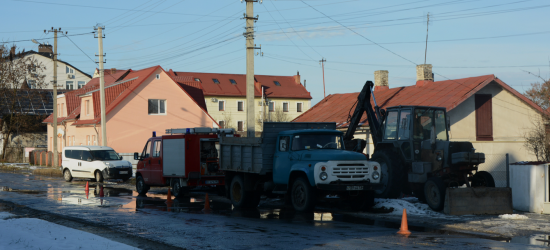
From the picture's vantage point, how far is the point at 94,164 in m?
30.5

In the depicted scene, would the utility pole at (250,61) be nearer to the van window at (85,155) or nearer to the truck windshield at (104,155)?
the truck windshield at (104,155)

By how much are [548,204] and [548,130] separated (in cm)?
1194

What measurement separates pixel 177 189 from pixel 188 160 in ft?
4.40

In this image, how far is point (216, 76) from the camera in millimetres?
89000

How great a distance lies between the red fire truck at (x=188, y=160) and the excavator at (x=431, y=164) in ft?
16.7

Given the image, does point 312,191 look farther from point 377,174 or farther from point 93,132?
point 93,132

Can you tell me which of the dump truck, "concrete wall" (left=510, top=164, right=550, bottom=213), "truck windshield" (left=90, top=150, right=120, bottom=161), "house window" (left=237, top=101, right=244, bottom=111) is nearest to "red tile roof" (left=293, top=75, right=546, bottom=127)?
the dump truck

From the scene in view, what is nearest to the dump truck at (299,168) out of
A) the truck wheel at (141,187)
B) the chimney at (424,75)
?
the truck wheel at (141,187)

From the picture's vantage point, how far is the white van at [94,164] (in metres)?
29.7

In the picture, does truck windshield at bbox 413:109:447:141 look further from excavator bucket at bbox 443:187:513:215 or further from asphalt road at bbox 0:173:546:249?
asphalt road at bbox 0:173:546:249

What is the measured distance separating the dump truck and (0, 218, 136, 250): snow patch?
5.80 m

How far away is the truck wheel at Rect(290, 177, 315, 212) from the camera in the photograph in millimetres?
14695

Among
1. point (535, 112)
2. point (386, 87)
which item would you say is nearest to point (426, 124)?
point (535, 112)

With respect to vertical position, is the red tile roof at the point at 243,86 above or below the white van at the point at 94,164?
above
